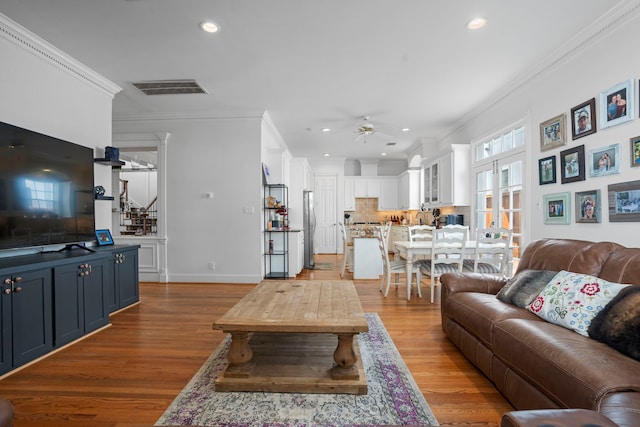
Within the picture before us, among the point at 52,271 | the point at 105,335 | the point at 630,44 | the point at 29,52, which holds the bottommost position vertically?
the point at 105,335

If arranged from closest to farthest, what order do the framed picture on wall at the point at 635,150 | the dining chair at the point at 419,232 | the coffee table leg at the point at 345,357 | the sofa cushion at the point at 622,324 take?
the sofa cushion at the point at 622,324 < the coffee table leg at the point at 345,357 < the framed picture on wall at the point at 635,150 < the dining chair at the point at 419,232

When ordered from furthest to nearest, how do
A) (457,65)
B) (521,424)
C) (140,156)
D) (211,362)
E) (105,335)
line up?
(140,156), (457,65), (105,335), (211,362), (521,424)

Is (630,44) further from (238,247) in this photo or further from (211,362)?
(238,247)

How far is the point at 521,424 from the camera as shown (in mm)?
955

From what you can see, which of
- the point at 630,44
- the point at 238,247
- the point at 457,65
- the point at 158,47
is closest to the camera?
the point at 630,44

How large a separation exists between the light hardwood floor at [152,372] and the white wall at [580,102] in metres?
1.72

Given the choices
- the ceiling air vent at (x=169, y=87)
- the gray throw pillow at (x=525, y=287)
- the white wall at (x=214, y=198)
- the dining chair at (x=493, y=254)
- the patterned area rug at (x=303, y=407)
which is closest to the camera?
the patterned area rug at (x=303, y=407)

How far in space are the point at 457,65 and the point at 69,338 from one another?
4.81 metres

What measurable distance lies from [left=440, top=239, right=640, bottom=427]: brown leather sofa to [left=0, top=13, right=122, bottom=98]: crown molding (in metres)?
4.46

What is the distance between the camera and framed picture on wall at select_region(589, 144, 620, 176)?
270 cm

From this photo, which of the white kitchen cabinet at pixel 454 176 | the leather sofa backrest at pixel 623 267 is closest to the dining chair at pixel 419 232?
the white kitchen cabinet at pixel 454 176

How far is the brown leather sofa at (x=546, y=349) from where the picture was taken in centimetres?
121

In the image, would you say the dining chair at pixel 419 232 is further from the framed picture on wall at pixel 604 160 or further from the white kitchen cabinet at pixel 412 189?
the white kitchen cabinet at pixel 412 189

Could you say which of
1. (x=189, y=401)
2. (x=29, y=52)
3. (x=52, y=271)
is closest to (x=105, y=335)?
(x=52, y=271)
